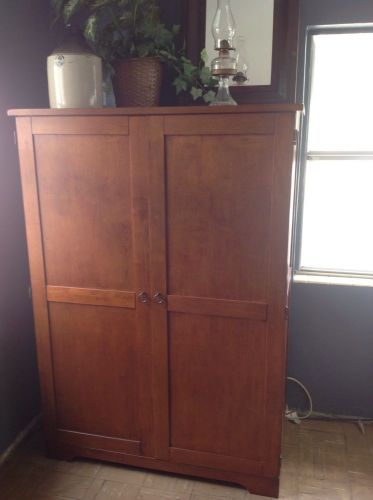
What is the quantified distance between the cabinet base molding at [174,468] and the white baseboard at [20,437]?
0.69 ft

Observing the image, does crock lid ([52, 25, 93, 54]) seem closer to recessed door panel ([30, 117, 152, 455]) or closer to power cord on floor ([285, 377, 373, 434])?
recessed door panel ([30, 117, 152, 455])

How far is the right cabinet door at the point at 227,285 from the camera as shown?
1688 millimetres

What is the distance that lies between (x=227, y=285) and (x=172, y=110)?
690mm

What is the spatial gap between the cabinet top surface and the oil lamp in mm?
170

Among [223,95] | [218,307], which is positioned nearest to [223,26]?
[223,95]

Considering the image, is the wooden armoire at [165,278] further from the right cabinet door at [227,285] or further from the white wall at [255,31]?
the white wall at [255,31]

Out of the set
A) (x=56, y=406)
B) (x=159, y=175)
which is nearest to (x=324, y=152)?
(x=159, y=175)

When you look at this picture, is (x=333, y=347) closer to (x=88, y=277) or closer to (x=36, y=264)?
(x=88, y=277)

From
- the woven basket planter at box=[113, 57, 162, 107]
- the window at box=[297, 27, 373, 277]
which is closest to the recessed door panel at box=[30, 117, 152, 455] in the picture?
the woven basket planter at box=[113, 57, 162, 107]

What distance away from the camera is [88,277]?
1.94 m

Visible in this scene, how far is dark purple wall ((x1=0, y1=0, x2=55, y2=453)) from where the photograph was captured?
2.06 m

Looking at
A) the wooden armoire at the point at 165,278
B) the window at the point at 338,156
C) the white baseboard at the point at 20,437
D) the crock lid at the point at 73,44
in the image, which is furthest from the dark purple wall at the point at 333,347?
the crock lid at the point at 73,44

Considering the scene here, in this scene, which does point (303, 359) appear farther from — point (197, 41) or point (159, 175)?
point (197, 41)

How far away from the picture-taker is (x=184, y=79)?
1966 millimetres
